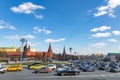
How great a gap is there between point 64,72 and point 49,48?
113 meters

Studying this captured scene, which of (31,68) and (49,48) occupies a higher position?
(49,48)

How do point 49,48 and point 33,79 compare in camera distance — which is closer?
point 33,79

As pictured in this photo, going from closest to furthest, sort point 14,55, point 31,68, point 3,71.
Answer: point 3,71
point 31,68
point 14,55

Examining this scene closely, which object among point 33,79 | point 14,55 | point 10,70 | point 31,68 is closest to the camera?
Result: point 33,79

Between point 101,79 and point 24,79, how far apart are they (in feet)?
40.3

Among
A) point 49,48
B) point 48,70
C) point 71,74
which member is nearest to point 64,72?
point 71,74

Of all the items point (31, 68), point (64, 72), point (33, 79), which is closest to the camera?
point (33, 79)

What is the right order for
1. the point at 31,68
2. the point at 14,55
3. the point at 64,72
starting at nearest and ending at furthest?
the point at 64,72
the point at 31,68
the point at 14,55

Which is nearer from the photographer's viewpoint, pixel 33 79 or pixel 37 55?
pixel 33 79

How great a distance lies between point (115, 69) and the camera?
56844 mm

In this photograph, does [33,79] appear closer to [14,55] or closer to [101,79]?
[101,79]

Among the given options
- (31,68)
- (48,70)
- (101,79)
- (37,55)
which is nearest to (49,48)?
(37,55)

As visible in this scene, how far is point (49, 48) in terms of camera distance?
155375 mm

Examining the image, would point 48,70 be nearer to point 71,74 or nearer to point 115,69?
point 71,74
